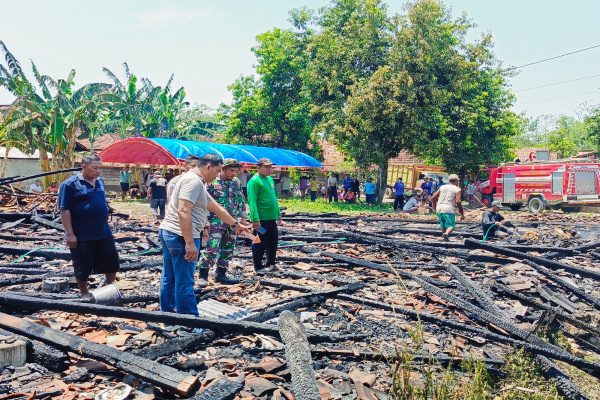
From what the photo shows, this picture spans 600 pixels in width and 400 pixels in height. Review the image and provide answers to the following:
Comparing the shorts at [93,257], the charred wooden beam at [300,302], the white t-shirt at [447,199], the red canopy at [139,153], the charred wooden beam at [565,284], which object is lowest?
the charred wooden beam at [565,284]

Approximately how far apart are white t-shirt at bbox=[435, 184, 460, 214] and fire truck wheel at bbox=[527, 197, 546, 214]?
51.0 ft

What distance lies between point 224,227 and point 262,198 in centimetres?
93

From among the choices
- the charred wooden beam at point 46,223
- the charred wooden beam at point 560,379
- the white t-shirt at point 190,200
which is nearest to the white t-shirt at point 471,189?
Result: the charred wooden beam at point 46,223

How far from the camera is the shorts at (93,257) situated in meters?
5.71

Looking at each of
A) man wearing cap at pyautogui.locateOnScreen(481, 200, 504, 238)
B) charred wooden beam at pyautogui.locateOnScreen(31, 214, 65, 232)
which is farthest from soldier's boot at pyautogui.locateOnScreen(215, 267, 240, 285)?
man wearing cap at pyautogui.locateOnScreen(481, 200, 504, 238)

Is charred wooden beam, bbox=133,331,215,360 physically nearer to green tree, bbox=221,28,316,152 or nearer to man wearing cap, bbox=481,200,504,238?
man wearing cap, bbox=481,200,504,238

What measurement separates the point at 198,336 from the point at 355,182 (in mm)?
26645

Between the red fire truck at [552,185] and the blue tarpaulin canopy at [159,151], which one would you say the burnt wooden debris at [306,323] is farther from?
the red fire truck at [552,185]

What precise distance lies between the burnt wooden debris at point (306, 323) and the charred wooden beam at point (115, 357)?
0.01m

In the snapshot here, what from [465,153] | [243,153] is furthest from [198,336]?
[465,153]

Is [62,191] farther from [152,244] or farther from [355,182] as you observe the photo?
[355,182]

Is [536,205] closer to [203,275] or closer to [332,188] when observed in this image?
[332,188]

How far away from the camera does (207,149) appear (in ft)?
85.5

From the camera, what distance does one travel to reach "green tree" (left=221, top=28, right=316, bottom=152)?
36.3 metres
